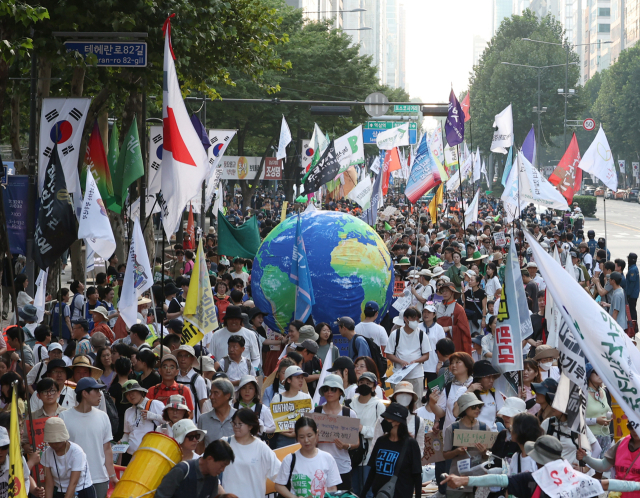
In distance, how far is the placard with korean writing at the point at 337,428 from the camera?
653 cm

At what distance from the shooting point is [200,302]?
28.3 ft

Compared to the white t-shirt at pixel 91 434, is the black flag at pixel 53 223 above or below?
above

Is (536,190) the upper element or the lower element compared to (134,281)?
upper

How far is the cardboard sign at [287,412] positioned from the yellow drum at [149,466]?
129 cm

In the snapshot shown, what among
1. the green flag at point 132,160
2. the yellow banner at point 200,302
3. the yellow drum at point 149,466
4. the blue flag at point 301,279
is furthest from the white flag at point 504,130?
the yellow drum at point 149,466

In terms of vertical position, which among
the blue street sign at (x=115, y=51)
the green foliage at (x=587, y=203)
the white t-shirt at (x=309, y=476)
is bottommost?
the green foliage at (x=587, y=203)

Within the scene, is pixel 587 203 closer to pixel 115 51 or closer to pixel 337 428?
pixel 115 51

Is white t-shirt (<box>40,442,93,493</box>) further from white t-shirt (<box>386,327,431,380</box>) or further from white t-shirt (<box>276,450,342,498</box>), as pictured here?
white t-shirt (<box>386,327,431,380</box>)

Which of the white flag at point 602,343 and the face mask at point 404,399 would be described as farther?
the face mask at point 404,399

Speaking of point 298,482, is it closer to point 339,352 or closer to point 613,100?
point 339,352

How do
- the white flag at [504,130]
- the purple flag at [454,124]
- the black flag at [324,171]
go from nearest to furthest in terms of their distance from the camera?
1. the black flag at [324,171]
2. the purple flag at [454,124]
3. the white flag at [504,130]

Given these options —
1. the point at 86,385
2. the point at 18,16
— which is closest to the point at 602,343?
the point at 86,385

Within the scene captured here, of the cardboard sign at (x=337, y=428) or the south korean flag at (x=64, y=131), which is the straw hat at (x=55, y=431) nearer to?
the cardboard sign at (x=337, y=428)

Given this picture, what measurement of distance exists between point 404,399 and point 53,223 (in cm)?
541
